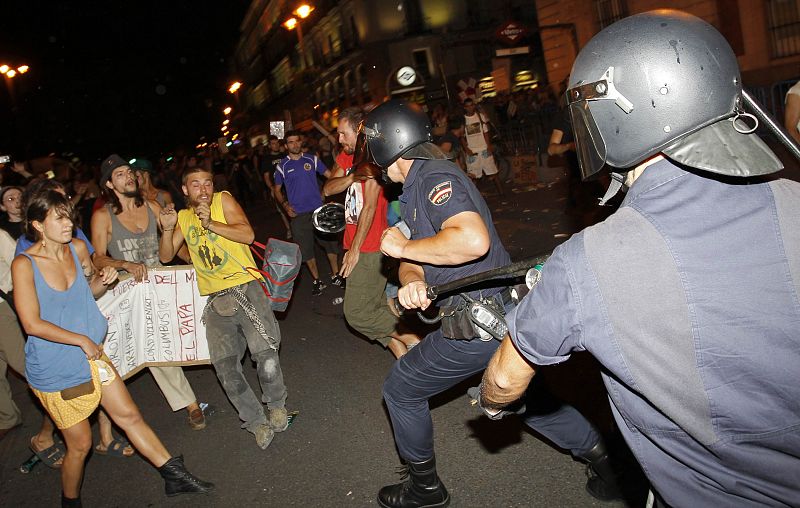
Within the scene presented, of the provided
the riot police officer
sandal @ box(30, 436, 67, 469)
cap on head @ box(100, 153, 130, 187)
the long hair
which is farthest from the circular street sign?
the riot police officer

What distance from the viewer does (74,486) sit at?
3.85 meters

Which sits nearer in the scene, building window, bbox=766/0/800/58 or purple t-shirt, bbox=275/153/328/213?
purple t-shirt, bbox=275/153/328/213

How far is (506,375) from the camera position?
5.59 feet

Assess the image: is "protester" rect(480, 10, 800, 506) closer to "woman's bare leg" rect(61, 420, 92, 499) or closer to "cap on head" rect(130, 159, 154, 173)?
"woman's bare leg" rect(61, 420, 92, 499)

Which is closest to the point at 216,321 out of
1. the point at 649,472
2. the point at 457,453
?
the point at 457,453

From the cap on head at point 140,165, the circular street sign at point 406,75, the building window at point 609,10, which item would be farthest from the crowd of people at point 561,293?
the circular street sign at point 406,75

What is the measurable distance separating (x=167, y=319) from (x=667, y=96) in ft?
14.9

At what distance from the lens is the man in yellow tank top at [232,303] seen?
4.50m

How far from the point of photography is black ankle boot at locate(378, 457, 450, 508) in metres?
3.27

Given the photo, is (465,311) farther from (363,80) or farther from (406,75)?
(363,80)

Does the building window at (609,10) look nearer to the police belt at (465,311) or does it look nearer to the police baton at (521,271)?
the police belt at (465,311)

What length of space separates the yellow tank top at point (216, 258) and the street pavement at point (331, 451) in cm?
130

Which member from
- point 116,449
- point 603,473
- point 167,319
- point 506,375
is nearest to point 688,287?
point 506,375

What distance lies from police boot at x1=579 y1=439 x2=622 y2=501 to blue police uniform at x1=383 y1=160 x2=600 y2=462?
1.9 inches
